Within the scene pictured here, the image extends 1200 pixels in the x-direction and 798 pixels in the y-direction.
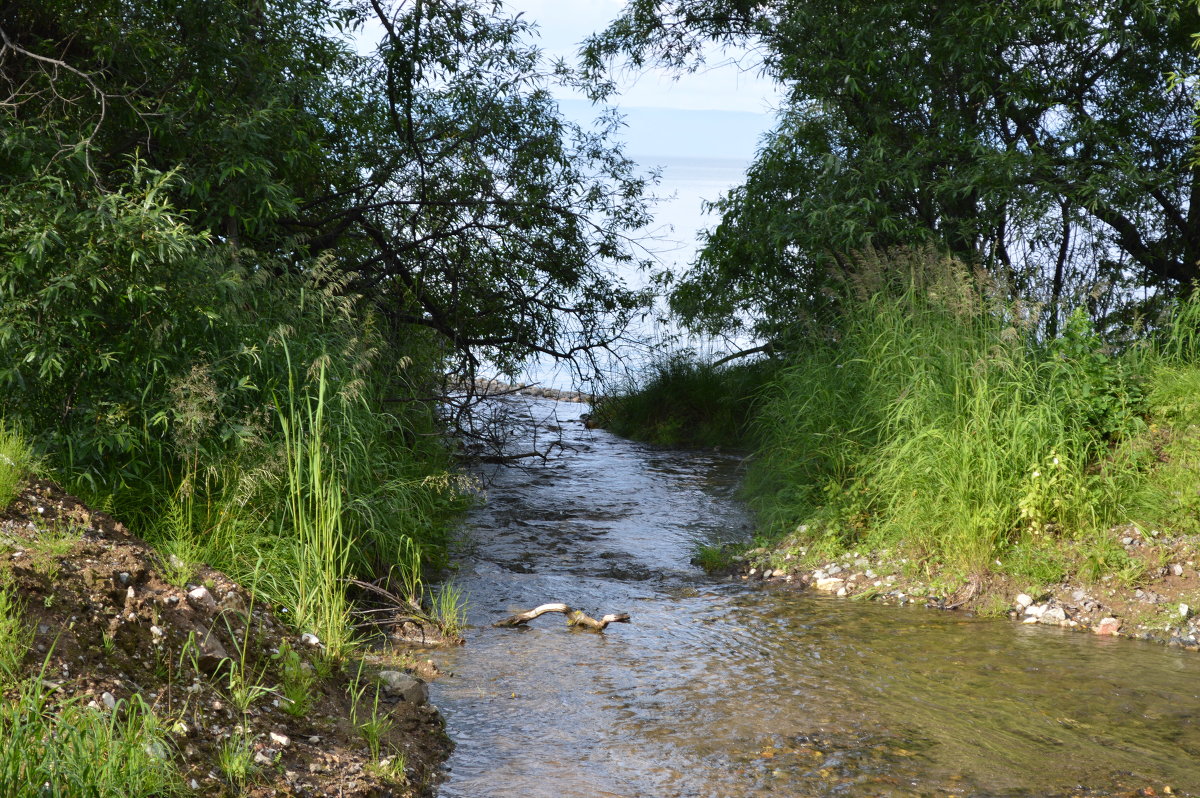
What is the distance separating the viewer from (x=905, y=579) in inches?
275

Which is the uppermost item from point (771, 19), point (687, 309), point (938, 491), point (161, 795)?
point (771, 19)

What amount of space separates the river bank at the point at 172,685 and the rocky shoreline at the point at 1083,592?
3476 mm

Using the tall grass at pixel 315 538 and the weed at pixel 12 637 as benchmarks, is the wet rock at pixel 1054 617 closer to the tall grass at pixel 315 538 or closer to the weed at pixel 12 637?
the tall grass at pixel 315 538

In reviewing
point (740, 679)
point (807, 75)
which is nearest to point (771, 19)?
point (807, 75)

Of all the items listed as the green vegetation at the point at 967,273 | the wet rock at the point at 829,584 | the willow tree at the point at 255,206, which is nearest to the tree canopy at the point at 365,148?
the willow tree at the point at 255,206

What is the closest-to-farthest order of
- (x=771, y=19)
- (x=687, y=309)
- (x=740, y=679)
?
(x=740, y=679)
(x=771, y=19)
(x=687, y=309)

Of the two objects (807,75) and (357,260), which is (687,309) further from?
(357,260)

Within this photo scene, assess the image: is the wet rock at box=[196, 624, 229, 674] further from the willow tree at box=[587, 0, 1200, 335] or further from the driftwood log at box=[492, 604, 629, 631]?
the willow tree at box=[587, 0, 1200, 335]

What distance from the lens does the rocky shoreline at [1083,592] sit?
20.4 feet

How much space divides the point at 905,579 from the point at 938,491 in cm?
64

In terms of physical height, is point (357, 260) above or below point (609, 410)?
above

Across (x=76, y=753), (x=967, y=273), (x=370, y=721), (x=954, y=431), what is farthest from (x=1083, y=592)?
(x=76, y=753)

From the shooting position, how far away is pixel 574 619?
6.16 m

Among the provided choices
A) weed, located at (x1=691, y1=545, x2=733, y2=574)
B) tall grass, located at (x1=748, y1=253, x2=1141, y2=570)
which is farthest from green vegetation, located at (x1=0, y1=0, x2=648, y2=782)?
tall grass, located at (x1=748, y1=253, x2=1141, y2=570)
